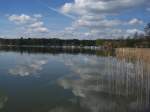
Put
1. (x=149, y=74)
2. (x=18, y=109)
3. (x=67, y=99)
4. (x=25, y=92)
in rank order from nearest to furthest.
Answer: (x=18, y=109), (x=67, y=99), (x=25, y=92), (x=149, y=74)

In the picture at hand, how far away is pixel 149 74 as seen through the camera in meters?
15.9

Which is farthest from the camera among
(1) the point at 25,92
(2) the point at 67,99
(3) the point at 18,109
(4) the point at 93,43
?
(4) the point at 93,43

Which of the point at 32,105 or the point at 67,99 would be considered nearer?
the point at 32,105

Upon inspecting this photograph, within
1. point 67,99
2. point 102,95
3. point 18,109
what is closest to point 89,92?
point 102,95

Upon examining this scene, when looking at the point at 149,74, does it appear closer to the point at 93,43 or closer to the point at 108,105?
the point at 108,105

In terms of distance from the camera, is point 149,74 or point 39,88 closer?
point 39,88

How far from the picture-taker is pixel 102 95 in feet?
35.7

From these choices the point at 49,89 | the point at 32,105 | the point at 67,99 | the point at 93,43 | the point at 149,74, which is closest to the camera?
the point at 32,105

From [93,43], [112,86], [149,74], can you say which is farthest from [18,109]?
[93,43]

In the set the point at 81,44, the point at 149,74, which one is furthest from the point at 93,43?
the point at 149,74

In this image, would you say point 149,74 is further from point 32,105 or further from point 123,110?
point 32,105

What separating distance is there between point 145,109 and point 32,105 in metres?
3.70

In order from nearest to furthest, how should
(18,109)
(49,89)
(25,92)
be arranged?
(18,109) < (25,92) < (49,89)

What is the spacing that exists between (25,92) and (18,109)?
9.27ft
